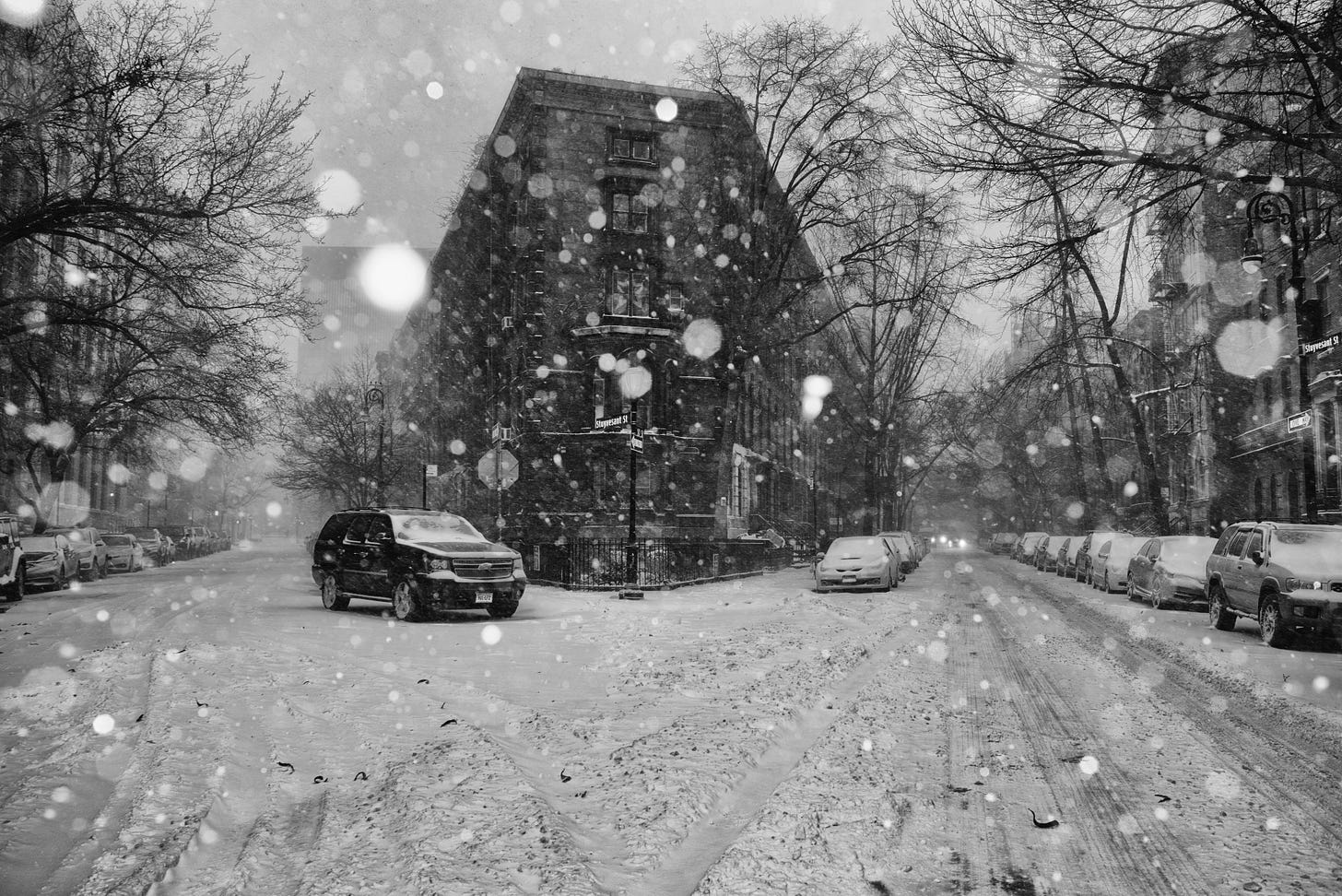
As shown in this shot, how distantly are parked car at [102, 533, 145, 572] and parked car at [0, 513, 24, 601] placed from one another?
584 inches

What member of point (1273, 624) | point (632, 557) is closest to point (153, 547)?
point (632, 557)

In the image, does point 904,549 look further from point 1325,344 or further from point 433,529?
point 433,529

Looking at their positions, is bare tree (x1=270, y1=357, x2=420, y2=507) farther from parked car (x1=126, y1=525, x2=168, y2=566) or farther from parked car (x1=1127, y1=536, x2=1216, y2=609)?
parked car (x1=1127, y1=536, x2=1216, y2=609)

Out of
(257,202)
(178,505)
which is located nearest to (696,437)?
(257,202)

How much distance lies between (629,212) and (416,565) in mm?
26998

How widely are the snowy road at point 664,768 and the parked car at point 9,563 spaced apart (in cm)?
910

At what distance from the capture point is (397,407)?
72.8 m

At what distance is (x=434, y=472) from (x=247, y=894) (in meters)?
26.1

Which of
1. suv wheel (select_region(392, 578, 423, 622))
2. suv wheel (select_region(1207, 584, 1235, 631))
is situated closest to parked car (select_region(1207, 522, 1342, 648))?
suv wheel (select_region(1207, 584, 1235, 631))

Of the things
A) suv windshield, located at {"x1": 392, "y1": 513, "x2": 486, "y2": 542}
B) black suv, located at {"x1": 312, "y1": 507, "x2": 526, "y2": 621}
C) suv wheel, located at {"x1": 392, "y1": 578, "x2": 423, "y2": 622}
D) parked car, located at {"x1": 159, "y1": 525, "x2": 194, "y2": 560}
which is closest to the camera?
black suv, located at {"x1": 312, "y1": 507, "x2": 526, "y2": 621}

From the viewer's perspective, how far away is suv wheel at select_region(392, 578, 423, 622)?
15.2m

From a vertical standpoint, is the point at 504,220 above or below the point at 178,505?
above

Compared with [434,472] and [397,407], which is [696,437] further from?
[397,407]

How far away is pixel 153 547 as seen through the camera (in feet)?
143
